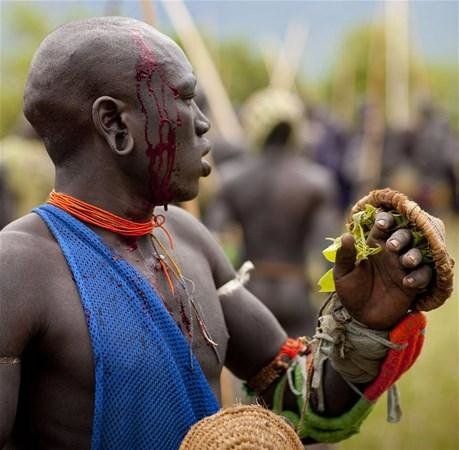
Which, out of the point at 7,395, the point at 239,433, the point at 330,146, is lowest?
the point at 330,146

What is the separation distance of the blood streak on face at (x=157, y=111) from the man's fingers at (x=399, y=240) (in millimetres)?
478

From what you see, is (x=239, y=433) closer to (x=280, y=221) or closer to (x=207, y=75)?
(x=280, y=221)

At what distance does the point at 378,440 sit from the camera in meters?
6.57

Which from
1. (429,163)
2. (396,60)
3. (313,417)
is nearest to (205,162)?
(313,417)

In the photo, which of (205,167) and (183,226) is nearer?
(205,167)

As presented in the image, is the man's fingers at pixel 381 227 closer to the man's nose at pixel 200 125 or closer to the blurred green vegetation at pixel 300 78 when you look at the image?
the man's nose at pixel 200 125

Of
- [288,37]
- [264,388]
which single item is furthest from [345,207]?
[264,388]

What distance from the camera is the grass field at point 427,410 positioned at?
648cm

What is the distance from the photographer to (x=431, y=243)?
224cm

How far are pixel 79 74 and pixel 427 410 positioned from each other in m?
5.41

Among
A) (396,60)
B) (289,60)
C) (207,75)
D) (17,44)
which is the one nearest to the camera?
(207,75)

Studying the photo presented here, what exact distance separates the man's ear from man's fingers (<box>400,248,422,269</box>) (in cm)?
60

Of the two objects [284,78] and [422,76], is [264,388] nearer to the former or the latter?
[284,78]

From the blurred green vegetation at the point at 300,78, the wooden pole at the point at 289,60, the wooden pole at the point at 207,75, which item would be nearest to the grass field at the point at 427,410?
the wooden pole at the point at 207,75
